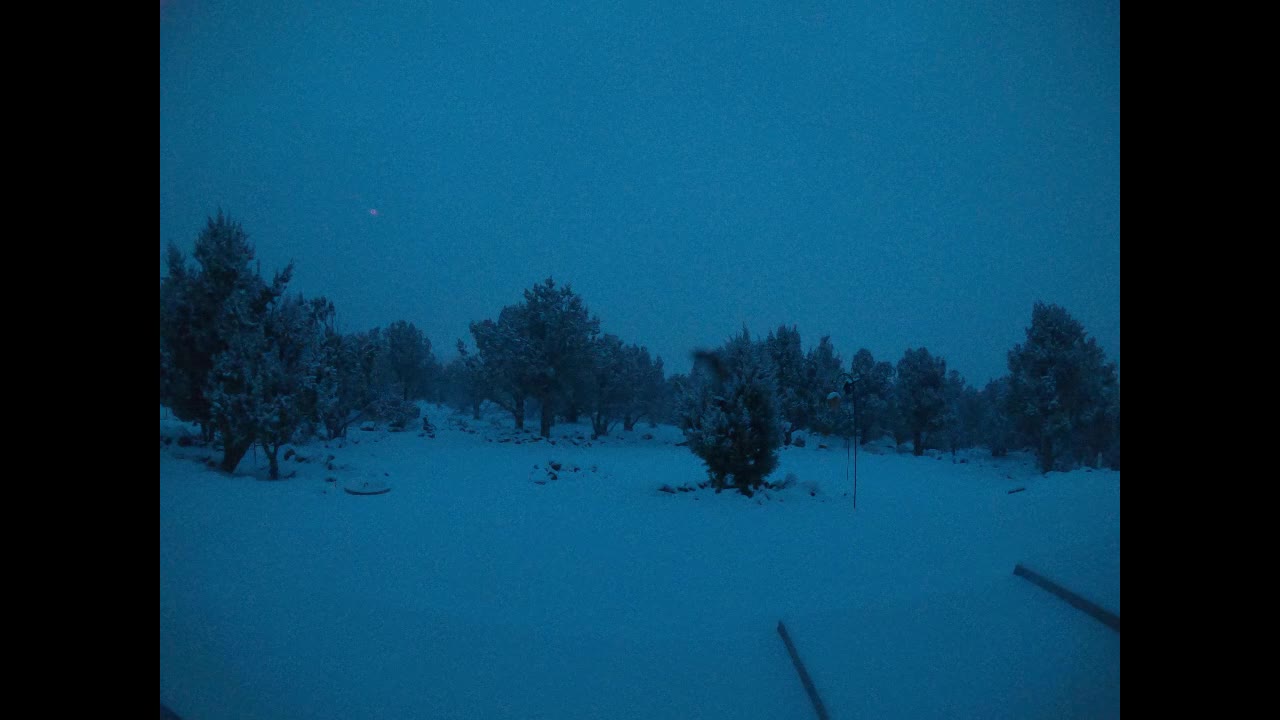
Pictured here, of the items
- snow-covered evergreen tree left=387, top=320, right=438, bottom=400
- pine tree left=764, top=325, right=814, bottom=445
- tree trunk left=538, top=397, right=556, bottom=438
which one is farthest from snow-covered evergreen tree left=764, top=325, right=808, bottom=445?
snow-covered evergreen tree left=387, top=320, right=438, bottom=400

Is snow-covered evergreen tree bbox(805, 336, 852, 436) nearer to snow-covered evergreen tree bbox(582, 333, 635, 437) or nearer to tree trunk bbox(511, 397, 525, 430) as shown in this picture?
snow-covered evergreen tree bbox(582, 333, 635, 437)

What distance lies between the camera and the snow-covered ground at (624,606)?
11.5 feet

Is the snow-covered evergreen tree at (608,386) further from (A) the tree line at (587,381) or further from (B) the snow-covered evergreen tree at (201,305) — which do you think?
(B) the snow-covered evergreen tree at (201,305)

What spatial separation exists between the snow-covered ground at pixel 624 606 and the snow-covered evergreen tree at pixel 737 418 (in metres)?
1.26

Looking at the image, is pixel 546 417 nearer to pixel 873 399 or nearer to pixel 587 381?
pixel 587 381

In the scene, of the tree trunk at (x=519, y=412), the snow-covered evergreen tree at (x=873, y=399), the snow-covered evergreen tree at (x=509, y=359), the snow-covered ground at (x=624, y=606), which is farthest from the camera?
the snow-covered evergreen tree at (x=873, y=399)

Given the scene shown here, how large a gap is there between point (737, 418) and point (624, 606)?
23.0ft

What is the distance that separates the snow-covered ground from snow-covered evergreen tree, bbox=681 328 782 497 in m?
1.26

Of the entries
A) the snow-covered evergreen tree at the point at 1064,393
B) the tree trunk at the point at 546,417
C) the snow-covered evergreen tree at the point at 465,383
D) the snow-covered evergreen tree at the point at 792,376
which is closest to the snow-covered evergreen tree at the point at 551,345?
the tree trunk at the point at 546,417

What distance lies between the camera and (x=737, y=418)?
1188cm

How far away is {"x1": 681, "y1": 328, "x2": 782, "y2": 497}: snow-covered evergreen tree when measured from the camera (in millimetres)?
11820

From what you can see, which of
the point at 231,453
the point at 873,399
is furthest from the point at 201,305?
the point at 873,399
